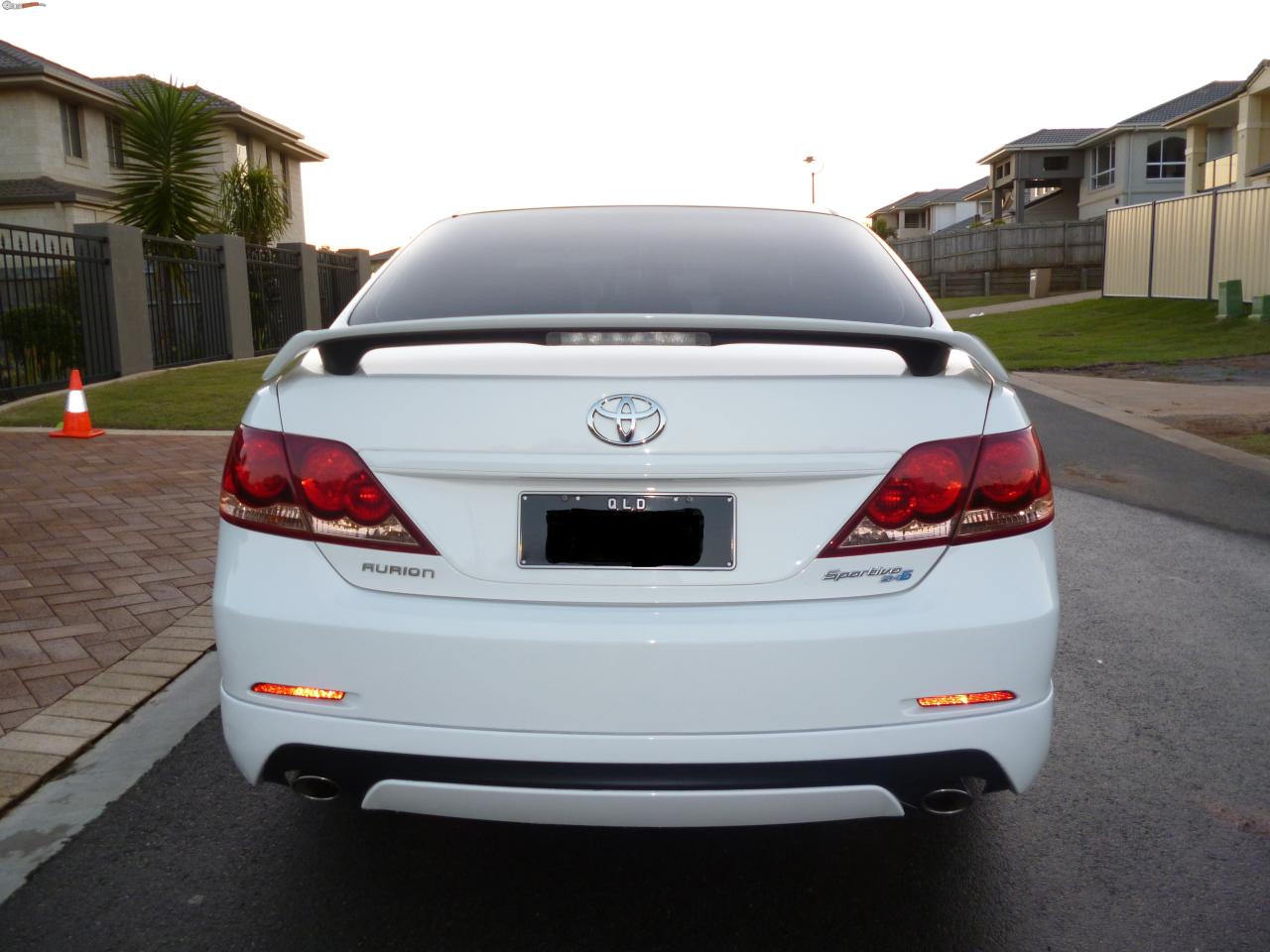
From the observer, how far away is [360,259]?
29.4m

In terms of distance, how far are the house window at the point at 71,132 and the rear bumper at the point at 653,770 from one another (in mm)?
34692

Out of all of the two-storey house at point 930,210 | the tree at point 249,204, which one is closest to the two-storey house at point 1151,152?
the two-storey house at point 930,210

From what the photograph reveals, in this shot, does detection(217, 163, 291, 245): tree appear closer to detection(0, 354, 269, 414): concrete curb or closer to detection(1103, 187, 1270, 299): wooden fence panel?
detection(0, 354, 269, 414): concrete curb

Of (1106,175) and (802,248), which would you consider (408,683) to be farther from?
(1106,175)

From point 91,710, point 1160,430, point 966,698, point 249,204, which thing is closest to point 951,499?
point 966,698

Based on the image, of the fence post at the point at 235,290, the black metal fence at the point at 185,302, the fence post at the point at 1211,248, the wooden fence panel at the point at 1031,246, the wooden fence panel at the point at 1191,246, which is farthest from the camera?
the wooden fence panel at the point at 1031,246

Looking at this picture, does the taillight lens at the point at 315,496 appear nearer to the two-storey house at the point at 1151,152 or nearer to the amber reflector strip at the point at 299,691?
the amber reflector strip at the point at 299,691

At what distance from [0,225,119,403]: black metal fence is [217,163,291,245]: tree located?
1031 cm

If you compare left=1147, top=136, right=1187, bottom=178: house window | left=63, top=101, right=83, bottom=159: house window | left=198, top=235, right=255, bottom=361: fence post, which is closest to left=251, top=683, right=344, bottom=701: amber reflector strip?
left=198, top=235, right=255, bottom=361: fence post

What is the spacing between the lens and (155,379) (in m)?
15.1

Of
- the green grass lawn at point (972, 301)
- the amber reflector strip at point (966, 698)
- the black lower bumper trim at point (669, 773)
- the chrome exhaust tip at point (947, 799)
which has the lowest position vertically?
the chrome exhaust tip at point (947, 799)

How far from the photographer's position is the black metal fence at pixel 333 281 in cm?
2592

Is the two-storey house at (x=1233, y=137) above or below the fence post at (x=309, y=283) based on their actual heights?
above

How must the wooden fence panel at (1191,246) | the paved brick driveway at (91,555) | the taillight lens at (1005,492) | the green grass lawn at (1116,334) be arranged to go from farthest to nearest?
the wooden fence panel at (1191,246), the green grass lawn at (1116,334), the paved brick driveway at (91,555), the taillight lens at (1005,492)
